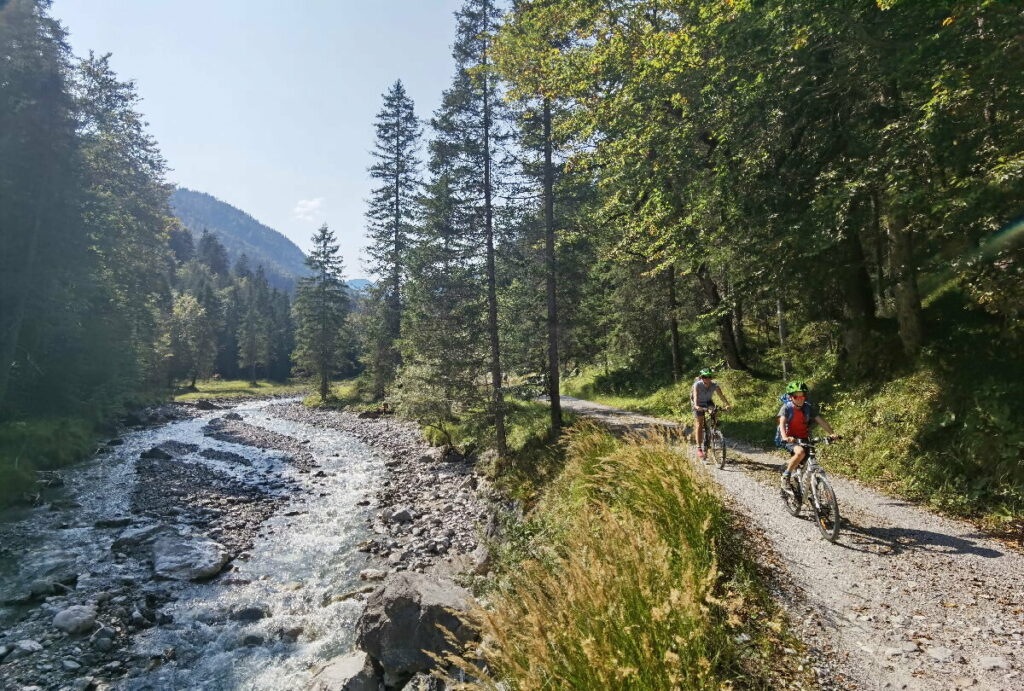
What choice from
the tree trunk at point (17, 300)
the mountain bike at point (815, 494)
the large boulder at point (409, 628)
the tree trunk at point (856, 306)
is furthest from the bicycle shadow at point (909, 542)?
the tree trunk at point (17, 300)

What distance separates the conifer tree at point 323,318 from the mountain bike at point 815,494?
4586 cm

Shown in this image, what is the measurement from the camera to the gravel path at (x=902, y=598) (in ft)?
13.7

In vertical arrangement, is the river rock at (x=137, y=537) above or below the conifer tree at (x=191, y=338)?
below

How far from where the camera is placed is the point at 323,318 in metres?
47.9

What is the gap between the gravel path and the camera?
4.19 m

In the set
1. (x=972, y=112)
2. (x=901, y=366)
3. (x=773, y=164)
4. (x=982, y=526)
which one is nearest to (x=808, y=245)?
(x=773, y=164)

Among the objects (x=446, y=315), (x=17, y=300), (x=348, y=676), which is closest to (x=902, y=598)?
(x=348, y=676)

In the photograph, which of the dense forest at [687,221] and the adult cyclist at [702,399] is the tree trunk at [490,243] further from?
the adult cyclist at [702,399]

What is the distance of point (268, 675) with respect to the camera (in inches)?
328

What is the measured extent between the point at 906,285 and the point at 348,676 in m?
14.6

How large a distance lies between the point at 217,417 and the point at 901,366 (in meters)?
43.7

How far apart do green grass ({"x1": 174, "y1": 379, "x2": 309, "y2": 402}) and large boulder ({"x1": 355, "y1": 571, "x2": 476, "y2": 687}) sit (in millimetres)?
55355

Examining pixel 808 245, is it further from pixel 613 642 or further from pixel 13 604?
pixel 13 604

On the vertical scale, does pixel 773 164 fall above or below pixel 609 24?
below
